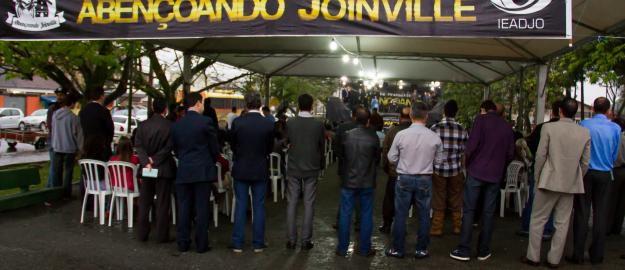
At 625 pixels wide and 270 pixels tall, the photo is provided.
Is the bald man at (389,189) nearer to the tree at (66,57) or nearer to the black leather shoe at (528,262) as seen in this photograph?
the black leather shoe at (528,262)

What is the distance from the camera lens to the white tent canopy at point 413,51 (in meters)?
6.71

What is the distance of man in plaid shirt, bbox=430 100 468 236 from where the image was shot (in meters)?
5.81

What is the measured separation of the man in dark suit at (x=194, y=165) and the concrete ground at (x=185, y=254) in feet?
0.85

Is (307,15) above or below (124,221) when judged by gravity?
above

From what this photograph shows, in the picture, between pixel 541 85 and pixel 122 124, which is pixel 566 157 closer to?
pixel 541 85

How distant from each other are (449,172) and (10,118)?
30671 mm

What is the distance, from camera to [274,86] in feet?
95.8

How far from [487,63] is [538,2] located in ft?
24.5

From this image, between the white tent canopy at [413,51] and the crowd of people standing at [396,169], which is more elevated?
the white tent canopy at [413,51]

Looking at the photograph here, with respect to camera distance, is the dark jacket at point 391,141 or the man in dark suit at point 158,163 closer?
the man in dark suit at point 158,163

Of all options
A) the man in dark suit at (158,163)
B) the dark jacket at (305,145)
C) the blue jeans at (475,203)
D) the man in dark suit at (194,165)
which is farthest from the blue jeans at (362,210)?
the man in dark suit at (158,163)

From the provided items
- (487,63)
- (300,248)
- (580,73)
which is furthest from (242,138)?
(580,73)

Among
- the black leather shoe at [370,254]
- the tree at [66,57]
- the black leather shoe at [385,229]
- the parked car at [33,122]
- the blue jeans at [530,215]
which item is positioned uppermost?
the tree at [66,57]

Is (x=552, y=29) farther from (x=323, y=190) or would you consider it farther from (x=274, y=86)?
(x=274, y=86)
